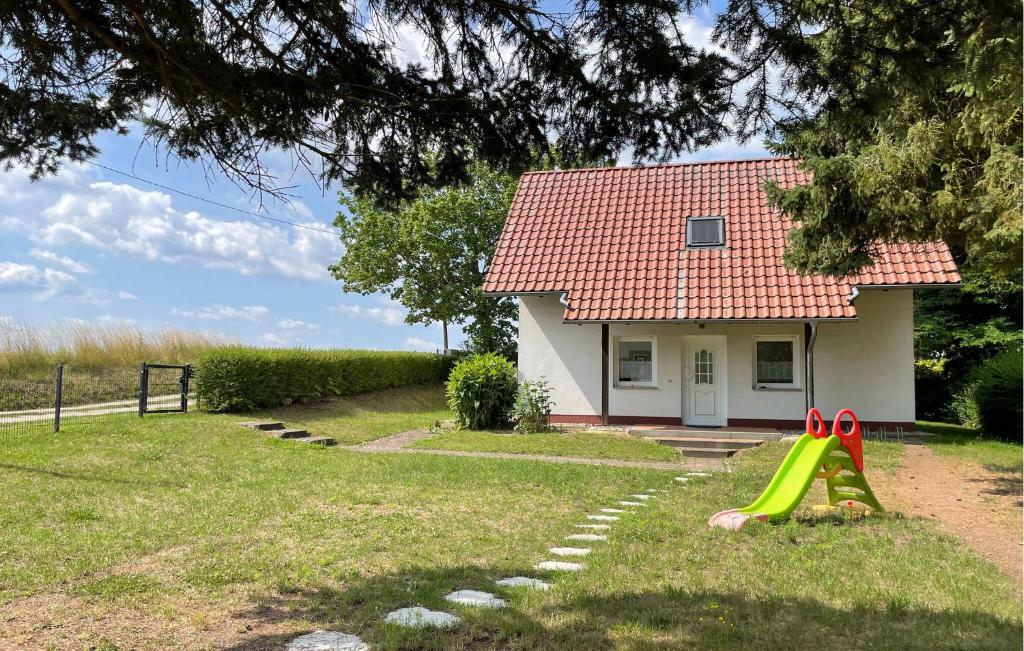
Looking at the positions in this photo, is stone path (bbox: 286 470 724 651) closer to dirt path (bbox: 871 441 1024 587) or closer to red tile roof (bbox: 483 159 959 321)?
dirt path (bbox: 871 441 1024 587)

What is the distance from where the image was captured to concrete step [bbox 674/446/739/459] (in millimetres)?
13758

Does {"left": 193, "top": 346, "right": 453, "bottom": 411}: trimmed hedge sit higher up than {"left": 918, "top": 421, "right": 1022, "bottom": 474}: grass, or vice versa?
{"left": 193, "top": 346, "right": 453, "bottom": 411}: trimmed hedge

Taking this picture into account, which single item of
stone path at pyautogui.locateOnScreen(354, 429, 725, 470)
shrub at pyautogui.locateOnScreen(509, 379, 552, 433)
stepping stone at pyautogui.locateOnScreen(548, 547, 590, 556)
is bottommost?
stepping stone at pyautogui.locateOnScreen(548, 547, 590, 556)

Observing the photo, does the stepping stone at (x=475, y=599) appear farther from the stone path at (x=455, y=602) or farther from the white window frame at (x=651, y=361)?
the white window frame at (x=651, y=361)

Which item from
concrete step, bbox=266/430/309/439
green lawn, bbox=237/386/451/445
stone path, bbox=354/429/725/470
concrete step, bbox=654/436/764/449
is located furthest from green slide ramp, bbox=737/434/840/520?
concrete step, bbox=266/430/309/439

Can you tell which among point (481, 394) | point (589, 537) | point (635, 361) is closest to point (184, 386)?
point (481, 394)

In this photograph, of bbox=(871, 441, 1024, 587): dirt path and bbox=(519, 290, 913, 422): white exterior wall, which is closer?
bbox=(871, 441, 1024, 587): dirt path

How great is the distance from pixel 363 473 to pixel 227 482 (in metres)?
1.95

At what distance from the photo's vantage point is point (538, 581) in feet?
18.1

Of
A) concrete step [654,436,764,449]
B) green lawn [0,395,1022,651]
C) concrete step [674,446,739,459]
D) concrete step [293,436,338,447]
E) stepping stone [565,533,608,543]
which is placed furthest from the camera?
concrete step [293,436,338,447]

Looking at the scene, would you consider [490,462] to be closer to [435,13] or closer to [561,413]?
[561,413]

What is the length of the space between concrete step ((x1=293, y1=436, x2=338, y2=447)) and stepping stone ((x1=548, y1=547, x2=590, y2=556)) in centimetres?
965

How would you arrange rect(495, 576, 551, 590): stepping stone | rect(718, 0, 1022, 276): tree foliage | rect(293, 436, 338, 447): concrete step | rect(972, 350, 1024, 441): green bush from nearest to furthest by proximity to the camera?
rect(718, 0, 1022, 276): tree foliage < rect(495, 576, 551, 590): stepping stone < rect(293, 436, 338, 447): concrete step < rect(972, 350, 1024, 441): green bush

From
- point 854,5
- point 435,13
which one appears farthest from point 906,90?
point 435,13
